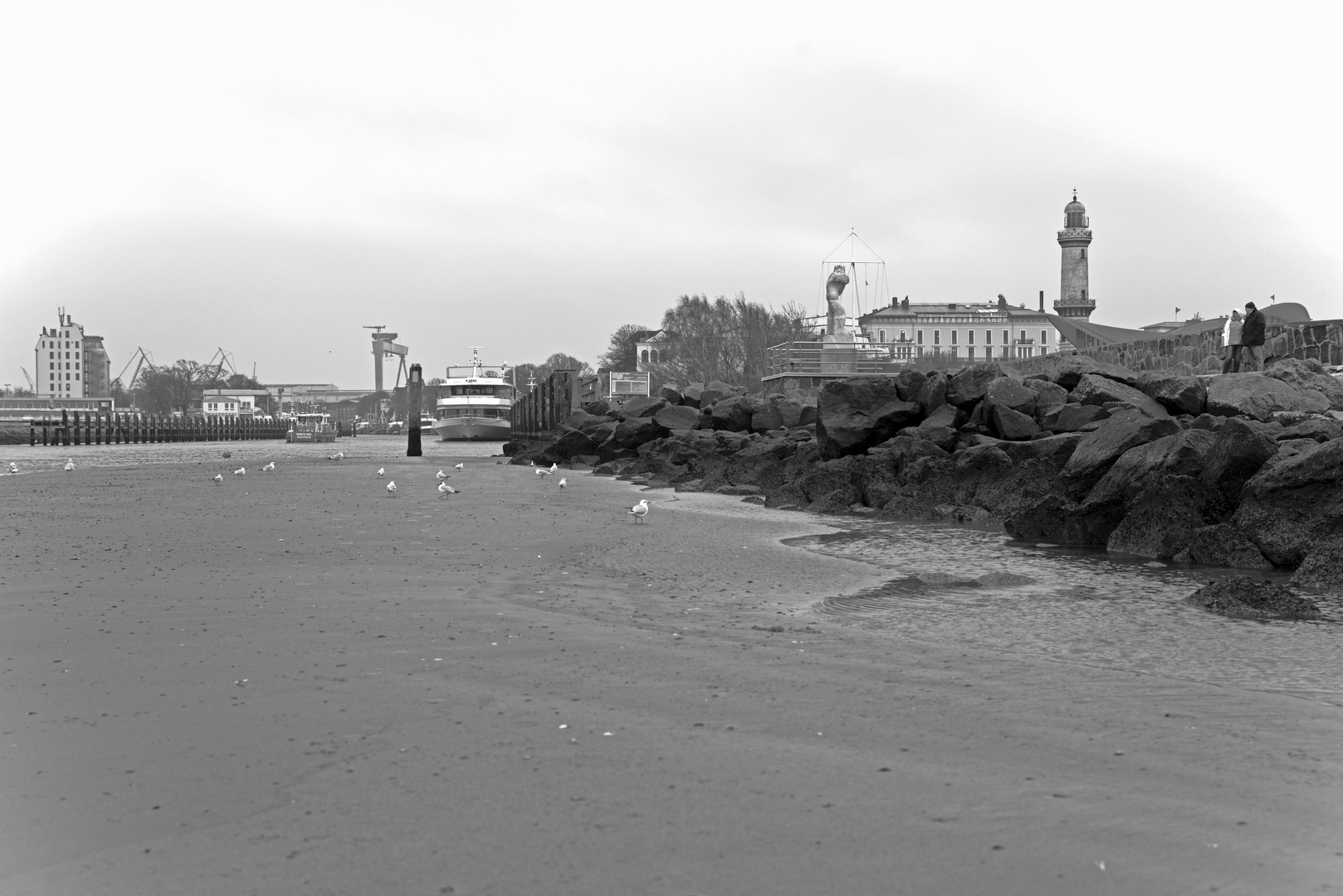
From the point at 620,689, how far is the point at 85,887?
2914 millimetres

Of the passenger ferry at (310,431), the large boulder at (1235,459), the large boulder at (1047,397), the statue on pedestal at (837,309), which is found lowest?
the passenger ferry at (310,431)

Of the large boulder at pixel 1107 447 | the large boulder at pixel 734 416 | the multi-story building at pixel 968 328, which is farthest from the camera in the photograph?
the multi-story building at pixel 968 328

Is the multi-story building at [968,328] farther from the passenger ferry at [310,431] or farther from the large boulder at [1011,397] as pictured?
the large boulder at [1011,397]

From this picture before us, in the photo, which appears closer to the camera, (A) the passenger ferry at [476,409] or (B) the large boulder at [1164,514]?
(B) the large boulder at [1164,514]

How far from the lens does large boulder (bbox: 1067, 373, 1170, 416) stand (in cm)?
2036

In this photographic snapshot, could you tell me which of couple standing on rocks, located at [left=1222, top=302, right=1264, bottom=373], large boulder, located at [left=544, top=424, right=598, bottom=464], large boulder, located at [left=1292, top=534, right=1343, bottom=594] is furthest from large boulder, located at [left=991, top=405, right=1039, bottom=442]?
large boulder, located at [left=544, top=424, right=598, bottom=464]

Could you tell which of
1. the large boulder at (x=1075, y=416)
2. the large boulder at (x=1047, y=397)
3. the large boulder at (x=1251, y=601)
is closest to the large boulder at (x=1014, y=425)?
the large boulder at (x=1075, y=416)

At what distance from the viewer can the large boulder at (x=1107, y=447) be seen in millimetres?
14391

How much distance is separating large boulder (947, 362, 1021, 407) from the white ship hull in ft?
189

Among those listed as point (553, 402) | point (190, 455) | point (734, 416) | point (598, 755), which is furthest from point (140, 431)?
point (598, 755)

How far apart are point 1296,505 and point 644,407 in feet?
99.6

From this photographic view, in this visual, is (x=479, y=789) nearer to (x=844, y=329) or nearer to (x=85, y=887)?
(x=85, y=887)

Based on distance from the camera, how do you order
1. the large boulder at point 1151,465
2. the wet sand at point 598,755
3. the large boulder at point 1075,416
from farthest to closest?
the large boulder at point 1075,416 → the large boulder at point 1151,465 → the wet sand at point 598,755

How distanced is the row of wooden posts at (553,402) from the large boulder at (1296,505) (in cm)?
3788
